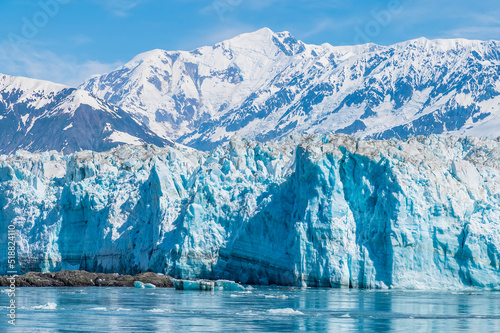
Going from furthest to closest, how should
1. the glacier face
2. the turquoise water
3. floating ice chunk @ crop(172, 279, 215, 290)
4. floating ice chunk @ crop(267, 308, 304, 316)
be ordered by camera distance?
floating ice chunk @ crop(172, 279, 215, 290) → the glacier face → floating ice chunk @ crop(267, 308, 304, 316) → the turquoise water

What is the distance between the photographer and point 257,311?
43156mm

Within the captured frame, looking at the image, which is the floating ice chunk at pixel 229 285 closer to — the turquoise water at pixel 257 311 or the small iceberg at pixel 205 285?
the small iceberg at pixel 205 285

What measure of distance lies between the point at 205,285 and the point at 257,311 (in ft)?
57.8

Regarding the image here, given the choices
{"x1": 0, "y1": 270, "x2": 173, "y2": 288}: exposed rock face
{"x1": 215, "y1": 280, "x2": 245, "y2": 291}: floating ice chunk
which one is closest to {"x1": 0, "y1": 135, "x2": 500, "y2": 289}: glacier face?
{"x1": 0, "y1": 270, "x2": 173, "y2": 288}: exposed rock face

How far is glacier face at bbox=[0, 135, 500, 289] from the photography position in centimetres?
5866

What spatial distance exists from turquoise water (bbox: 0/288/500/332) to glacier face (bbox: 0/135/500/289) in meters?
2.51

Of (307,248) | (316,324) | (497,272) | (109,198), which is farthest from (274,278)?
(316,324)

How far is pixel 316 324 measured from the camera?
38.2 m

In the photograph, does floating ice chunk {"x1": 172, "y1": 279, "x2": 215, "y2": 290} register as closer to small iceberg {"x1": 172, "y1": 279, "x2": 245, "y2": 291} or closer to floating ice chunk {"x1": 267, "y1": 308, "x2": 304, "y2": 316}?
small iceberg {"x1": 172, "y1": 279, "x2": 245, "y2": 291}

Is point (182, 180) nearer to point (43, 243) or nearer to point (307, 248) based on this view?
point (43, 243)

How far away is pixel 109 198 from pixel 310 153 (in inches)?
843

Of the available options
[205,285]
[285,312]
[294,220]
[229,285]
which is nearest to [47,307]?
[285,312]

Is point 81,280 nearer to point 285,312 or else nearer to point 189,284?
point 189,284

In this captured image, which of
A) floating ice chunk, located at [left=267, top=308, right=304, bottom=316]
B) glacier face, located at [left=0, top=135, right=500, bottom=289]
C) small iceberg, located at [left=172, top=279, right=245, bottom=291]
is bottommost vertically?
floating ice chunk, located at [left=267, top=308, right=304, bottom=316]
